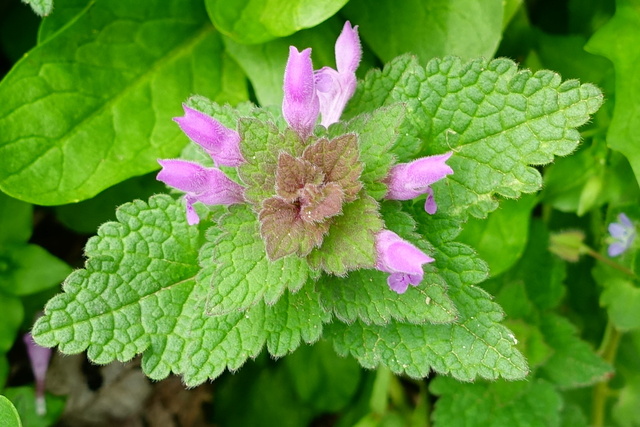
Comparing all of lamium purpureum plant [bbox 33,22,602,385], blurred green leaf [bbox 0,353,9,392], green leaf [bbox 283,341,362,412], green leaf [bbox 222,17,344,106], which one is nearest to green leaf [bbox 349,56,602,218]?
lamium purpureum plant [bbox 33,22,602,385]

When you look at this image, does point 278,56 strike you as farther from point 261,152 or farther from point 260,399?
point 260,399

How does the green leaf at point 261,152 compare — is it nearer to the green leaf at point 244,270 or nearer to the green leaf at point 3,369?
the green leaf at point 244,270

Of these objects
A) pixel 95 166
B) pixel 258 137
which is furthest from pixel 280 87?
pixel 258 137

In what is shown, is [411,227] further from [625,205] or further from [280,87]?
[625,205]

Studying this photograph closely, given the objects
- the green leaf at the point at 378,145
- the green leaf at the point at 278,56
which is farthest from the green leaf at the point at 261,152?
the green leaf at the point at 278,56

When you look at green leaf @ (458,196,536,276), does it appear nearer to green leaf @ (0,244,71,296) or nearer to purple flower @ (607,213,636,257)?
purple flower @ (607,213,636,257)

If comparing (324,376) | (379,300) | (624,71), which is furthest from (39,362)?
(624,71)
